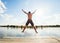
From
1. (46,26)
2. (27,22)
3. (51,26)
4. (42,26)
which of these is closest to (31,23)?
(27,22)

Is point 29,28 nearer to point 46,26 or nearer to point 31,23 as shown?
point 31,23

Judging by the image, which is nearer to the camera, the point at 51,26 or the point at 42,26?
the point at 42,26

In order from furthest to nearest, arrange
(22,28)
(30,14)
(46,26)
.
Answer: (46,26) < (22,28) < (30,14)

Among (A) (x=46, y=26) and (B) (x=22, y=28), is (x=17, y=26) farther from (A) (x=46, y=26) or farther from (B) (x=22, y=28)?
(A) (x=46, y=26)

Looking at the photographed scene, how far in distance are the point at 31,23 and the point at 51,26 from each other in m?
5.93

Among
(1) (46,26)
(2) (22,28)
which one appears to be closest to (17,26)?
(2) (22,28)

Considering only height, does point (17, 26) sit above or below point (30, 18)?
below

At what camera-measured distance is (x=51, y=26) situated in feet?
86.8

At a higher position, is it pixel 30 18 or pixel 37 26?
pixel 30 18

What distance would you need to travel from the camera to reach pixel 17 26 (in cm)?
2388

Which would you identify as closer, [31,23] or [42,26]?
[31,23]

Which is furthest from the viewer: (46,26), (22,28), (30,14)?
(46,26)

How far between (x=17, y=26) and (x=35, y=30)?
370 cm

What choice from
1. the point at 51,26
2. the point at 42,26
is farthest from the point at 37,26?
the point at 51,26
